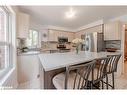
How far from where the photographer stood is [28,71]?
131 inches

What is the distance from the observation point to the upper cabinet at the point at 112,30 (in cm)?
400

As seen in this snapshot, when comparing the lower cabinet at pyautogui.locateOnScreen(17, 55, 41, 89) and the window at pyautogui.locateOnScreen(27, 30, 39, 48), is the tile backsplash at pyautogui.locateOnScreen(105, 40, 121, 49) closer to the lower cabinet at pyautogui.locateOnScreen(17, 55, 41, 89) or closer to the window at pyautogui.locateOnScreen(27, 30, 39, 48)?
the lower cabinet at pyautogui.locateOnScreen(17, 55, 41, 89)

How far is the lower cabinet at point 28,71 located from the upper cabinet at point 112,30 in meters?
2.84

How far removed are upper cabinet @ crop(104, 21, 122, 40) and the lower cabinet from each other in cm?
284

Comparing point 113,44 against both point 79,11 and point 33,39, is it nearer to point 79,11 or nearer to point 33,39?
point 79,11

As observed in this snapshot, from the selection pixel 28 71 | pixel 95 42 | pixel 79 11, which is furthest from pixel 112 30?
pixel 28 71

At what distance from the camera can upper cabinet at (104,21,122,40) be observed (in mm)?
4000

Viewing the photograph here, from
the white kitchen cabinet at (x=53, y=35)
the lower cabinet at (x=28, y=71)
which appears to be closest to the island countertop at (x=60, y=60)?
the lower cabinet at (x=28, y=71)

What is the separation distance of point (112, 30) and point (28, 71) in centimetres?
325

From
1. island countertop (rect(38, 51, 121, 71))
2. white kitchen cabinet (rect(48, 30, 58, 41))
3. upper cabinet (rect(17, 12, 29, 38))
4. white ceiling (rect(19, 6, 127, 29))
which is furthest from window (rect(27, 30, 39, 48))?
island countertop (rect(38, 51, 121, 71))

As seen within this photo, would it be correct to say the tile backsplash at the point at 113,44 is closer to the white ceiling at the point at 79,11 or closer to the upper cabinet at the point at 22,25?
the white ceiling at the point at 79,11
